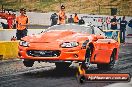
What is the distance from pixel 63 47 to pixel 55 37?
0.49 m

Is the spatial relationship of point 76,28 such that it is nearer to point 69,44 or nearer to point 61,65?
point 61,65

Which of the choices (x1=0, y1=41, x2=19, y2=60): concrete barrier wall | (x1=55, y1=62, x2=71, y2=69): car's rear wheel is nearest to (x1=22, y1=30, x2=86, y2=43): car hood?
(x1=55, y1=62, x2=71, y2=69): car's rear wheel

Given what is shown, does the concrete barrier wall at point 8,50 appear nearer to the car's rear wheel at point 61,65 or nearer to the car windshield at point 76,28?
the car's rear wheel at point 61,65

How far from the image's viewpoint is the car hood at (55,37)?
1116 centimetres

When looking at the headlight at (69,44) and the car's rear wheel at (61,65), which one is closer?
the headlight at (69,44)

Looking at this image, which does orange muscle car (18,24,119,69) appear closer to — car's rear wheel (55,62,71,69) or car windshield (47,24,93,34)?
car windshield (47,24,93,34)

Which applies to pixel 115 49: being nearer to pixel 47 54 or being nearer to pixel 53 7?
pixel 47 54

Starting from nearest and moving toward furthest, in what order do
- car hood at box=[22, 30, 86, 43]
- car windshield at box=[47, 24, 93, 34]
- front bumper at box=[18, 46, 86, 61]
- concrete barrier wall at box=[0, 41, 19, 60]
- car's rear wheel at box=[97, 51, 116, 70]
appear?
front bumper at box=[18, 46, 86, 61] → car hood at box=[22, 30, 86, 43] → car windshield at box=[47, 24, 93, 34] → car's rear wheel at box=[97, 51, 116, 70] → concrete barrier wall at box=[0, 41, 19, 60]

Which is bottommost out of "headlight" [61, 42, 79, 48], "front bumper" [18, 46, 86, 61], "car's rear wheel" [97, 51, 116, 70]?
"car's rear wheel" [97, 51, 116, 70]

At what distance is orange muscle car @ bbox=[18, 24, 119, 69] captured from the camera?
35.9 ft

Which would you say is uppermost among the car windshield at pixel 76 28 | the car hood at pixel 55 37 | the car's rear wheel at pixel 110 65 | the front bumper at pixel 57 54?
the car windshield at pixel 76 28

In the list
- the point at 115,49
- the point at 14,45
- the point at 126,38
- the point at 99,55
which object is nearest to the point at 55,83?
the point at 99,55

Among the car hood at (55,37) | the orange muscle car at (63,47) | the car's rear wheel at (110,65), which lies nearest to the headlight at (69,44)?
the orange muscle car at (63,47)

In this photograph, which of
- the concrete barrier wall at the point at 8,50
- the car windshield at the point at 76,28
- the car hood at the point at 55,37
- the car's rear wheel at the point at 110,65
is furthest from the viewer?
the concrete barrier wall at the point at 8,50
